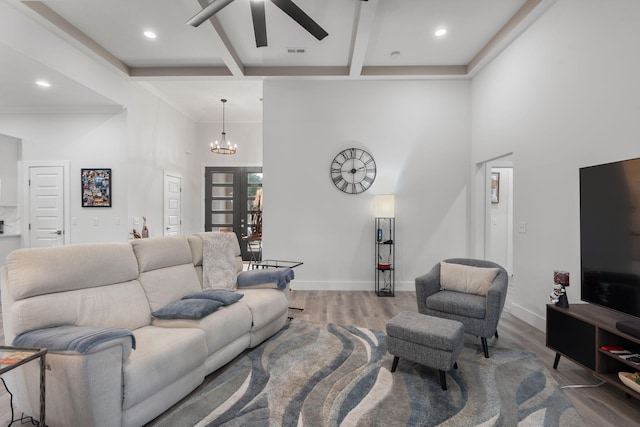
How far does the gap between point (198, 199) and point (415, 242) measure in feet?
17.1

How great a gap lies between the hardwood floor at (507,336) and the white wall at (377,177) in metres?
0.57

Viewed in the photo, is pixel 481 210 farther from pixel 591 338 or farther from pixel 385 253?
pixel 591 338

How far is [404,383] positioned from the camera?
2193 millimetres

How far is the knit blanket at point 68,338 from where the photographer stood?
1484mm

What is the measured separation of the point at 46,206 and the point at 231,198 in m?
3.40

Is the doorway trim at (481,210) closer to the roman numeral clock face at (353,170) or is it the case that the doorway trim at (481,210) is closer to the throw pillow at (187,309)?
the roman numeral clock face at (353,170)

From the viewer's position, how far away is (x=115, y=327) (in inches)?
78.5

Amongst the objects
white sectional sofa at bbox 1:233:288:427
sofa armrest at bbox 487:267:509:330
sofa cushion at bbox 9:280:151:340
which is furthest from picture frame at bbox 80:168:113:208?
sofa armrest at bbox 487:267:509:330

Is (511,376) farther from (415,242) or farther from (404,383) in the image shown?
(415,242)

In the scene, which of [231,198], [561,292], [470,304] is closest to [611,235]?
[561,292]

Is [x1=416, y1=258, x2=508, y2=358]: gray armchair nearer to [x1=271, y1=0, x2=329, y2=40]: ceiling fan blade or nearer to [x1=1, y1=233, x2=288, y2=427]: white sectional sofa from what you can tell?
[x1=1, y1=233, x2=288, y2=427]: white sectional sofa

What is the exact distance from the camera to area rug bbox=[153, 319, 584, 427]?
1.81 metres

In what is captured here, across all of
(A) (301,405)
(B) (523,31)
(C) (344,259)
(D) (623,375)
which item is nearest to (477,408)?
(D) (623,375)

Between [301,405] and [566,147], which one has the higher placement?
[566,147]
